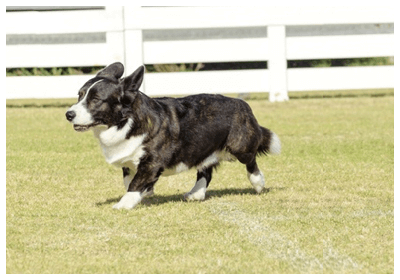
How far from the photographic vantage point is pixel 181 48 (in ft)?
72.5

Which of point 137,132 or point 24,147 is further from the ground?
point 137,132

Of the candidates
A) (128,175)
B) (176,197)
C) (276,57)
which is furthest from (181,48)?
(128,175)

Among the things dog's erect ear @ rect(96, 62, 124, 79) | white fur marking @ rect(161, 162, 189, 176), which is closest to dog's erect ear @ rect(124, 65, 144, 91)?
dog's erect ear @ rect(96, 62, 124, 79)

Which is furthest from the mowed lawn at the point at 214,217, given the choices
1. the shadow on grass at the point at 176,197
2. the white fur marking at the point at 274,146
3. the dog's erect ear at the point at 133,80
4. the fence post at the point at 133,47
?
the fence post at the point at 133,47

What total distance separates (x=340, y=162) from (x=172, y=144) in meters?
4.32

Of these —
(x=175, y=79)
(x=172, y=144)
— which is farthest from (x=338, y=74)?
(x=172, y=144)

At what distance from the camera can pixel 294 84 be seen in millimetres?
22562

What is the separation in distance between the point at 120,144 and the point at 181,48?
1463 centimetres

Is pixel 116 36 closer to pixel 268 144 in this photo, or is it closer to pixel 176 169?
pixel 268 144

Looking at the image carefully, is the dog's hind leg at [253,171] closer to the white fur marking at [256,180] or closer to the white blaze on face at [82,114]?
the white fur marking at [256,180]

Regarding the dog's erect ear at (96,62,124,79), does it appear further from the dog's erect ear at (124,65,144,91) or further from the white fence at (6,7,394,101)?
the white fence at (6,7,394,101)

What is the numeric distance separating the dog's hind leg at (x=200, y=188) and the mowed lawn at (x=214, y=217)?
0.10 m

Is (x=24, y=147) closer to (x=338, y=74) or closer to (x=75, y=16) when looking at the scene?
(x=75, y=16)

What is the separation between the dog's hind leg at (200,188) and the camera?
8.50m
